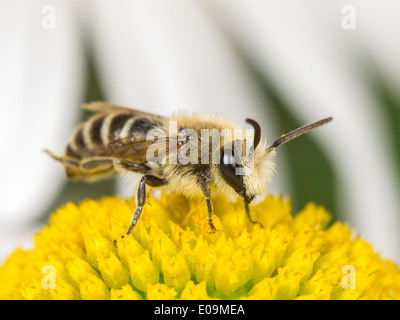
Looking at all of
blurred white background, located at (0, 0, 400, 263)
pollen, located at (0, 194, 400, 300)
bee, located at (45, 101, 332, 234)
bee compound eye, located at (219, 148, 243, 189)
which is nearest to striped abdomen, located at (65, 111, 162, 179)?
bee, located at (45, 101, 332, 234)

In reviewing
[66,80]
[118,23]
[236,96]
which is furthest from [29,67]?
[236,96]

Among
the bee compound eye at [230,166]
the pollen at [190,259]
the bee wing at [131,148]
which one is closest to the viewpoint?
the pollen at [190,259]

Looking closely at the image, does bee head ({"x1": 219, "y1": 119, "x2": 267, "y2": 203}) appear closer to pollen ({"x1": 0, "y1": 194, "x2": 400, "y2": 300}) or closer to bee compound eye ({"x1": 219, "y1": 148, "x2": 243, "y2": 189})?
bee compound eye ({"x1": 219, "y1": 148, "x2": 243, "y2": 189})

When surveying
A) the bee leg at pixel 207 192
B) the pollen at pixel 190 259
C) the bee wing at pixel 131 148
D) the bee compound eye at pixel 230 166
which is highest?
the bee wing at pixel 131 148

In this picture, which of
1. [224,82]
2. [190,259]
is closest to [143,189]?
[190,259]

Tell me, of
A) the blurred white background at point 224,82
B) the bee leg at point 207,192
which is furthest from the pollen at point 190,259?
the blurred white background at point 224,82

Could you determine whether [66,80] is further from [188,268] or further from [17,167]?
[188,268]

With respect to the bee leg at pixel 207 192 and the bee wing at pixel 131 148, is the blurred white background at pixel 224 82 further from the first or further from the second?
the bee leg at pixel 207 192
